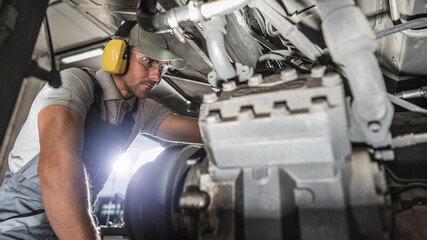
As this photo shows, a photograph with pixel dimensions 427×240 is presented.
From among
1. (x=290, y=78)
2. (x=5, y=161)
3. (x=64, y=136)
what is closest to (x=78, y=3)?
(x=64, y=136)

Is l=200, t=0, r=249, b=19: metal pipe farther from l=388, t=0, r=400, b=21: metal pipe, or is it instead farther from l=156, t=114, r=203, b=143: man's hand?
l=156, t=114, r=203, b=143: man's hand

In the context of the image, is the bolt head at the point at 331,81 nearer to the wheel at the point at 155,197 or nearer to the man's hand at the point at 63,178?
the wheel at the point at 155,197

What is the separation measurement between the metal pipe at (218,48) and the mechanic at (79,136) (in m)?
0.78

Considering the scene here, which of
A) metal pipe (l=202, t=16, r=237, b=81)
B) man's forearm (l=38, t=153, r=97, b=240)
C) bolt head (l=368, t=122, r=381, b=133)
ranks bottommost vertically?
man's forearm (l=38, t=153, r=97, b=240)

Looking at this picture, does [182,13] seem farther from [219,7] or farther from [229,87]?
[229,87]

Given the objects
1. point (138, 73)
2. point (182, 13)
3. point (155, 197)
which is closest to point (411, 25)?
point (182, 13)

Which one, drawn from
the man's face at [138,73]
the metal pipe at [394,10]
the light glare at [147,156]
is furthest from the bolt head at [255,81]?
the light glare at [147,156]

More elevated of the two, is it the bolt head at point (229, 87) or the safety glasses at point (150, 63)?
the safety glasses at point (150, 63)

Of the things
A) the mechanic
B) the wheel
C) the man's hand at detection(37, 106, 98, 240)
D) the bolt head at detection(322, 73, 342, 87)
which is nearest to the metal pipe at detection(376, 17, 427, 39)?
the bolt head at detection(322, 73, 342, 87)

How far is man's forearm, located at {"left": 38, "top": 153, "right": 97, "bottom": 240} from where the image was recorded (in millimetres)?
1018

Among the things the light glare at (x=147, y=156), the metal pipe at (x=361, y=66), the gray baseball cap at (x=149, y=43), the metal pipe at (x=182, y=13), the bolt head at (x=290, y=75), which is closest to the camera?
the metal pipe at (x=361, y=66)

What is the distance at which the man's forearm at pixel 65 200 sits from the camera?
102 cm

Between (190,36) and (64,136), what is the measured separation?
0.97m

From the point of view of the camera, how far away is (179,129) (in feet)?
6.58
